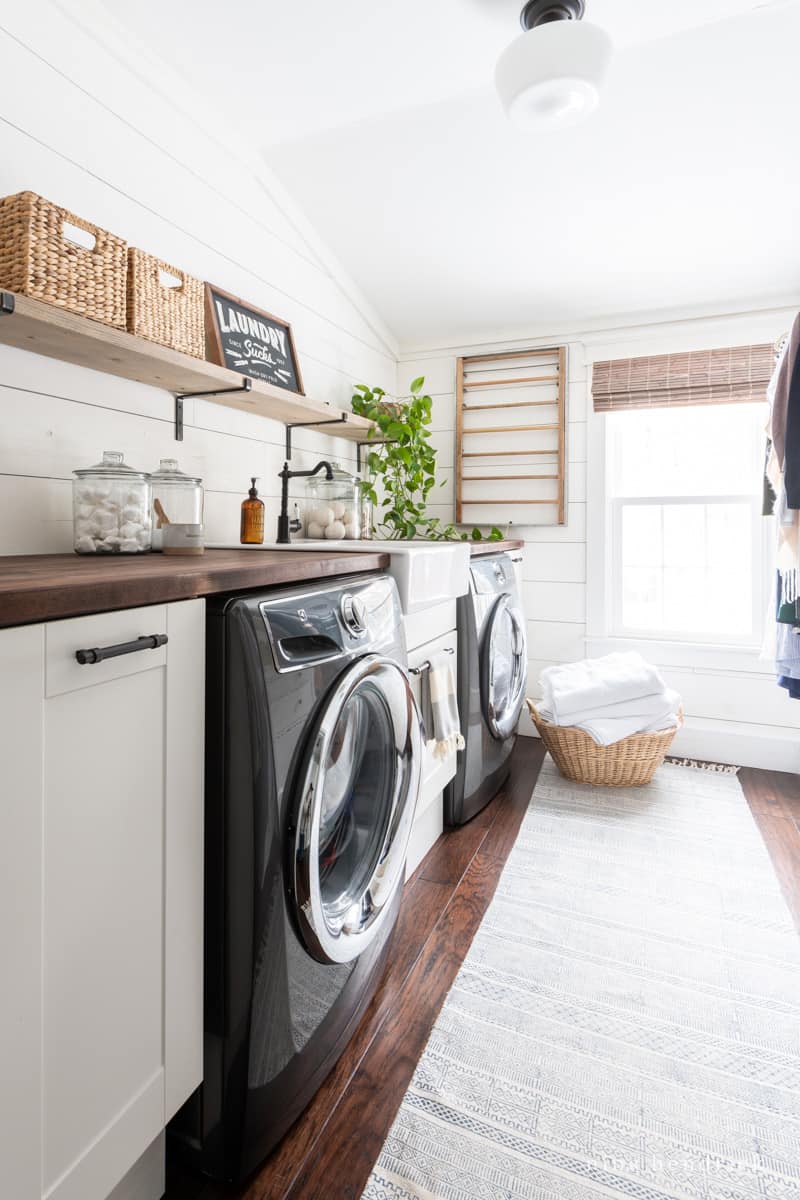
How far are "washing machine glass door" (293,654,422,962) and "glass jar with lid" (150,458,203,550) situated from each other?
713mm

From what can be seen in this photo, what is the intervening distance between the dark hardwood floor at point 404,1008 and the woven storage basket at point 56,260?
1.59 meters

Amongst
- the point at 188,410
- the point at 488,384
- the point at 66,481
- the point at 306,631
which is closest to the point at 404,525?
the point at 488,384

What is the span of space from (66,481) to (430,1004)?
1470mm

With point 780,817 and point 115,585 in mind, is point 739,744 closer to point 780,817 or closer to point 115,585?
point 780,817

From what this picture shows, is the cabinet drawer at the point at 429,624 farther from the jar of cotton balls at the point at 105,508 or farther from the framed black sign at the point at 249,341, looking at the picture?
the framed black sign at the point at 249,341

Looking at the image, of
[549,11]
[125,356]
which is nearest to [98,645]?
[125,356]

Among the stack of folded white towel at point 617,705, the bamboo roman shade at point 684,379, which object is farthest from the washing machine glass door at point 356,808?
the bamboo roman shade at point 684,379

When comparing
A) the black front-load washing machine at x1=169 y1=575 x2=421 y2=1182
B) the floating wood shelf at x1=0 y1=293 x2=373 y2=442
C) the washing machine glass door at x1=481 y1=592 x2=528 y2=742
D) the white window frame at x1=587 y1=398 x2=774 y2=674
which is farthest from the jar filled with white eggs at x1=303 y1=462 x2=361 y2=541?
the white window frame at x1=587 y1=398 x2=774 y2=674

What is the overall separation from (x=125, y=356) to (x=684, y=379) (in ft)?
8.14

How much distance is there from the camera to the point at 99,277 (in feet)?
4.50

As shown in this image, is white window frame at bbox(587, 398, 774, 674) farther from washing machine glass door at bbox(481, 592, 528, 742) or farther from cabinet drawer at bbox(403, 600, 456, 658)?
cabinet drawer at bbox(403, 600, 456, 658)

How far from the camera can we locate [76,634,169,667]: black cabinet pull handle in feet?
2.36

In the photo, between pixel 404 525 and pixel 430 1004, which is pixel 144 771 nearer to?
pixel 430 1004

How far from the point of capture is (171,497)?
1624 millimetres
